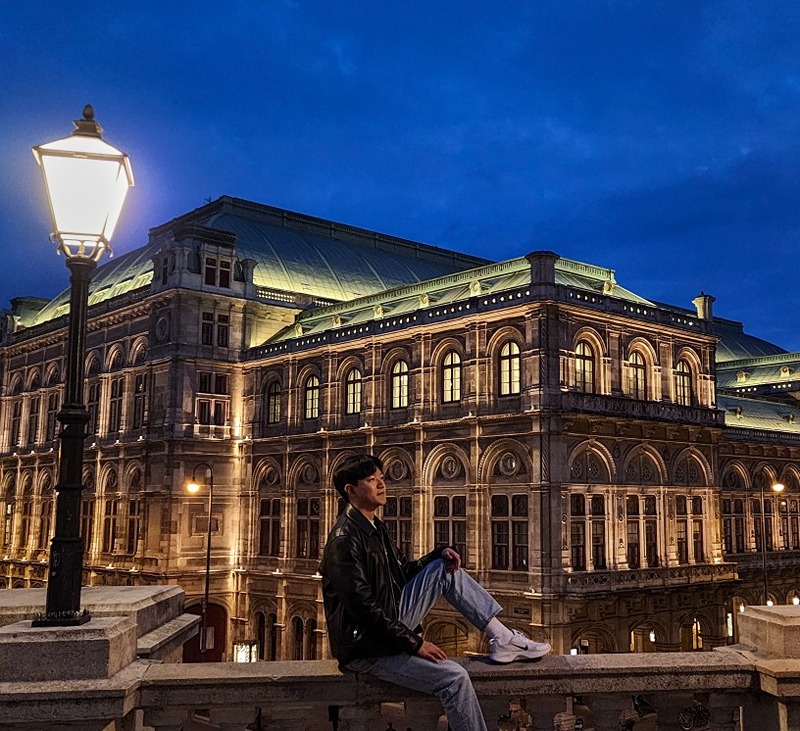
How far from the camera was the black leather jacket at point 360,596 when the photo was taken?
652 centimetres

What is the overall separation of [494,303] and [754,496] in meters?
22.8

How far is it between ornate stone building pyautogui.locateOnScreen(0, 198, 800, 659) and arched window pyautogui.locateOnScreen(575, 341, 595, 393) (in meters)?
0.10

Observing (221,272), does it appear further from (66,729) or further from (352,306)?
(66,729)

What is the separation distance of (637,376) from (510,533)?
9.98 metres

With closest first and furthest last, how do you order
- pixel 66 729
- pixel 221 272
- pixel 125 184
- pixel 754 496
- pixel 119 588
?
pixel 66 729 < pixel 125 184 < pixel 119 588 < pixel 754 496 < pixel 221 272

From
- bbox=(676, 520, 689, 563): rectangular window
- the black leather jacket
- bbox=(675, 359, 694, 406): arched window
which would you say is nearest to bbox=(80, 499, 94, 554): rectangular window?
bbox=(676, 520, 689, 563): rectangular window

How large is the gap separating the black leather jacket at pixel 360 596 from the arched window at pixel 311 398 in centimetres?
4310

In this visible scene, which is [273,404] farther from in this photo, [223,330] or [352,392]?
[352,392]

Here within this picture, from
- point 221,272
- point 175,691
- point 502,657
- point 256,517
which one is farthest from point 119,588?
point 221,272

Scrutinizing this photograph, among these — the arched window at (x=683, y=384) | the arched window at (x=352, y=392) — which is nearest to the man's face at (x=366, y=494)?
the arched window at (x=683, y=384)

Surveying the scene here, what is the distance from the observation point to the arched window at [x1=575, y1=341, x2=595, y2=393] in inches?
1542

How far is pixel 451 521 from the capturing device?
40938 millimetres

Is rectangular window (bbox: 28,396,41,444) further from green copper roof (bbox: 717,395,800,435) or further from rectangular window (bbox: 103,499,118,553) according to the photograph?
green copper roof (bbox: 717,395,800,435)

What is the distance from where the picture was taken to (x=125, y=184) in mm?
7988
